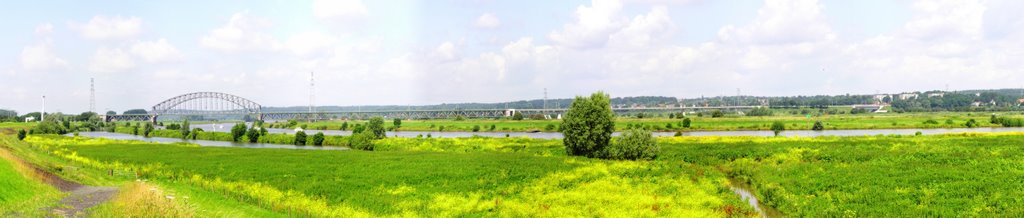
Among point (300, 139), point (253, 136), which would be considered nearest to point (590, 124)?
point (300, 139)

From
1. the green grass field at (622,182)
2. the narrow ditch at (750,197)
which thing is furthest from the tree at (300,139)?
the narrow ditch at (750,197)

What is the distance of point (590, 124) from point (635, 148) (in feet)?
12.5

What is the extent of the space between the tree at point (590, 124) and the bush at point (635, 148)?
1214 mm

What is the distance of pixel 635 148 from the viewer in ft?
144

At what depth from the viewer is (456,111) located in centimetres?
17012

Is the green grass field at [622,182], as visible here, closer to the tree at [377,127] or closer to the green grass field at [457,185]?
the green grass field at [457,185]

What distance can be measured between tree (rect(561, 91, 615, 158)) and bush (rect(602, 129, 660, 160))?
1.21 meters

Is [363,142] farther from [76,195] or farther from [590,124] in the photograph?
[76,195]

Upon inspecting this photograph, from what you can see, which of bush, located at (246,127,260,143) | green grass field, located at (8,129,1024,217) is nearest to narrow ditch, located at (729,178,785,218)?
green grass field, located at (8,129,1024,217)

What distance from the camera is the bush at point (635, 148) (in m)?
43.9

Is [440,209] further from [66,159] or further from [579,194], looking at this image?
[66,159]

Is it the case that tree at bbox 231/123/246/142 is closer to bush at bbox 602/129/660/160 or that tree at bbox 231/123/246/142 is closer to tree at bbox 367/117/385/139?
tree at bbox 367/117/385/139

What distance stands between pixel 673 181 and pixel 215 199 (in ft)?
65.8

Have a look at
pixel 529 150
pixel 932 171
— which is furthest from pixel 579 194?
pixel 529 150
